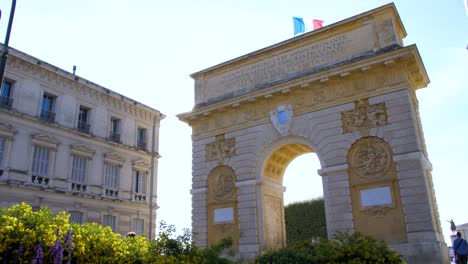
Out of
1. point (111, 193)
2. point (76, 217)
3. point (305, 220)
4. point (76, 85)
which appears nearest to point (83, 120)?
point (76, 85)

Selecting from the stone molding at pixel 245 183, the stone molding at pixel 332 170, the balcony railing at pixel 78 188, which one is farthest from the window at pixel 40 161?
the stone molding at pixel 332 170

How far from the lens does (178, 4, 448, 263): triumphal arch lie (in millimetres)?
13141

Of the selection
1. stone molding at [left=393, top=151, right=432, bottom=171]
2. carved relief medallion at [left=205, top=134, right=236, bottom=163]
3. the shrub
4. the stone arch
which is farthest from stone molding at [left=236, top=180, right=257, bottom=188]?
the shrub

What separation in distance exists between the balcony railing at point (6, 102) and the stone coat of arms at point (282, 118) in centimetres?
1343

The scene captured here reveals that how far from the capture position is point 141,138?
28578mm

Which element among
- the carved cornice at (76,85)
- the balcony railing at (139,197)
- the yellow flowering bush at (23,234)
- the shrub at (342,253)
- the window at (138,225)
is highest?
the carved cornice at (76,85)

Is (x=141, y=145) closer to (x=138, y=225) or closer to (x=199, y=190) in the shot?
(x=138, y=225)

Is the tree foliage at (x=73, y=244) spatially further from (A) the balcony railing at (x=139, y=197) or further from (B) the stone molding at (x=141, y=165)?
(B) the stone molding at (x=141, y=165)

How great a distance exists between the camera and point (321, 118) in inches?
595

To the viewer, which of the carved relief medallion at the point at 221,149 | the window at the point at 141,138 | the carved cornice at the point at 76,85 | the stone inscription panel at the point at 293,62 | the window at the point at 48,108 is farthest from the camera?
the window at the point at 141,138

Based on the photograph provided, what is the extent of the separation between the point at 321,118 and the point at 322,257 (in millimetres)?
6808

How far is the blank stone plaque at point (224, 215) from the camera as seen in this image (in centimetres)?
1634

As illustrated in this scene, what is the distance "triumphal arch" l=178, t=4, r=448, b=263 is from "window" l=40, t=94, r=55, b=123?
8974 millimetres

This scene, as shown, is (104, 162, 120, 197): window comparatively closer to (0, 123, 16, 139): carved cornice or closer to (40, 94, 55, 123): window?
(40, 94, 55, 123): window
